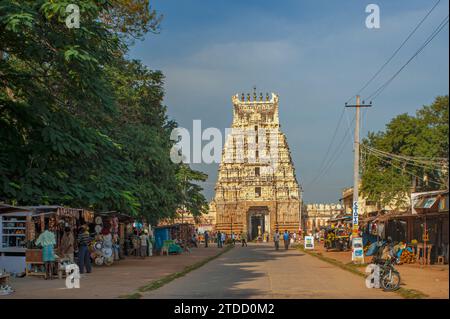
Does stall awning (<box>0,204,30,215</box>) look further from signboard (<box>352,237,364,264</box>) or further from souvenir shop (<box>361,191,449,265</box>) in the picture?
signboard (<box>352,237,364,264</box>)

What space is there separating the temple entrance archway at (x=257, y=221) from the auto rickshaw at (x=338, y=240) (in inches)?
1504

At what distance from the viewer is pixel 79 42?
62.8ft

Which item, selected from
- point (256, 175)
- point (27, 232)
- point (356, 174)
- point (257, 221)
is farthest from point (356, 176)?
point (257, 221)

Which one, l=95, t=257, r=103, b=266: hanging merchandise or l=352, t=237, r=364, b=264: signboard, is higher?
l=352, t=237, r=364, b=264: signboard

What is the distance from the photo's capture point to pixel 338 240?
4203 centimetres

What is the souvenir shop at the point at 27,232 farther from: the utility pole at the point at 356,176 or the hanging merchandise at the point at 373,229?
the hanging merchandise at the point at 373,229

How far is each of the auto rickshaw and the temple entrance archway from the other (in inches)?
1504

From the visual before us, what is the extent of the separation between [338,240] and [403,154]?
7271 millimetres

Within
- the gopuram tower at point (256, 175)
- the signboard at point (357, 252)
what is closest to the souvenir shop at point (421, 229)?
the signboard at point (357, 252)

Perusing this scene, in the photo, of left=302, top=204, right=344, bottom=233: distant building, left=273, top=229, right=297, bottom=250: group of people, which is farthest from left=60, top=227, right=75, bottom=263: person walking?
left=302, top=204, right=344, bottom=233: distant building

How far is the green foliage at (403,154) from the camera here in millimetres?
36094

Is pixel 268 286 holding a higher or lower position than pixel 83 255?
lower

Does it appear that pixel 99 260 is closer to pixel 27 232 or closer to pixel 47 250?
pixel 27 232

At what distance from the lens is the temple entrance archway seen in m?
83.2
